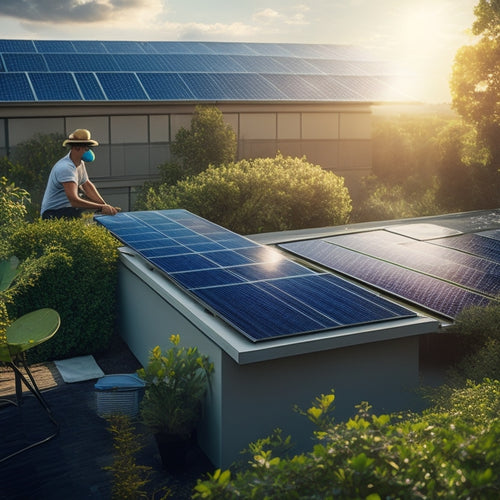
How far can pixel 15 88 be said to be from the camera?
28.9m

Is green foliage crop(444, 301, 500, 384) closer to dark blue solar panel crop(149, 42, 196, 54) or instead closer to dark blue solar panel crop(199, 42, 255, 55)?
dark blue solar panel crop(149, 42, 196, 54)

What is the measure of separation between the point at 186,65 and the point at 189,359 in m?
29.8

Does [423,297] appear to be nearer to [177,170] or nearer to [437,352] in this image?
[437,352]

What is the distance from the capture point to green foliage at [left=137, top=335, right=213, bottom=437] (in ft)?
26.0

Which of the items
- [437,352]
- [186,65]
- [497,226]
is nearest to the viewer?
[437,352]

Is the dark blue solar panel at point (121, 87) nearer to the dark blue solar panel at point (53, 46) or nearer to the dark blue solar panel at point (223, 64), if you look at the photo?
the dark blue solar panel at point (223, 64)

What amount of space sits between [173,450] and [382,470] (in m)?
4.04

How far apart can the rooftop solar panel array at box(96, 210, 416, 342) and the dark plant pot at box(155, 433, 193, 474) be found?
4.69ft

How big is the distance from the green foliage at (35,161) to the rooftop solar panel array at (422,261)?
44.2ft

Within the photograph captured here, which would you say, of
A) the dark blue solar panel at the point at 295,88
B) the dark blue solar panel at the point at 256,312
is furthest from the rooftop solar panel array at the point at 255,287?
the dark blue solar panel at the point at 295,88

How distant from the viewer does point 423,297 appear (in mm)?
9812

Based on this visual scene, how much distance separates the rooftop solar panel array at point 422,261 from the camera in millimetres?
9875

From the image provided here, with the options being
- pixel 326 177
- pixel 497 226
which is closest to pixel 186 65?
pixel 326 177

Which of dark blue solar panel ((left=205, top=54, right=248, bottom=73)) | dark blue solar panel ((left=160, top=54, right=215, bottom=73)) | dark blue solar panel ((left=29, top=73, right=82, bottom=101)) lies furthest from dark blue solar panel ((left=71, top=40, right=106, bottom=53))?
dark blue solar panel ((left=205, top=54, right=248, bottom=73))
